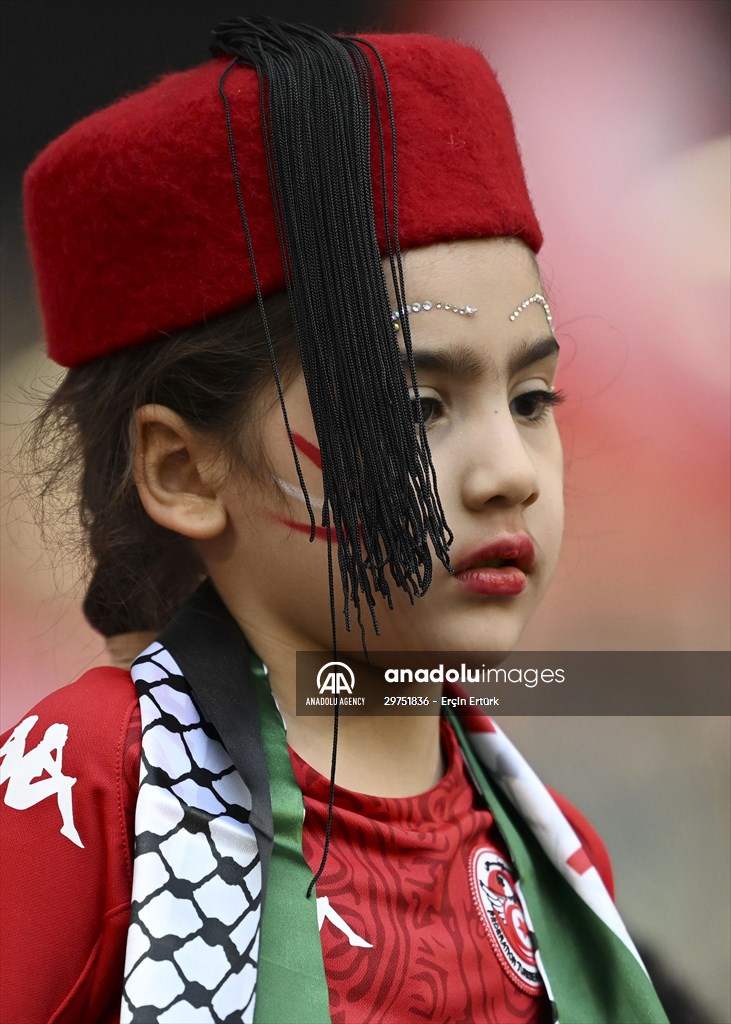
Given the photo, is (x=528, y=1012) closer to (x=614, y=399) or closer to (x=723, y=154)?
(x=614, y=399)

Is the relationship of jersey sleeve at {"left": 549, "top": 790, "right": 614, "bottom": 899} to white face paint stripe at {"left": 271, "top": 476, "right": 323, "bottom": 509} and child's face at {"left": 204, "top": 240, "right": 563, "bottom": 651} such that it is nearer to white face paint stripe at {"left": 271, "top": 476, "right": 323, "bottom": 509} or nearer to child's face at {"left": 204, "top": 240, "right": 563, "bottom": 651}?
child's face at {"left": 204, "top": 240, "right": 563, "bottom": 651}

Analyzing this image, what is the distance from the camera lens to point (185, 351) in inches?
38.5

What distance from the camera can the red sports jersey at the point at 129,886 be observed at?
2.64 feet

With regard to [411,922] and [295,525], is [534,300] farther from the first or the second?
[411,922]

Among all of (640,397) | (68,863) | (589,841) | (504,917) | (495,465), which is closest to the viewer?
(68,863)

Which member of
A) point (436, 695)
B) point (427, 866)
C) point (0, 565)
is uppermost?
point (0, 565)

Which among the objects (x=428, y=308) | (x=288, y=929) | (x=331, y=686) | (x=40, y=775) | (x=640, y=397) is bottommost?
(x=288, y=929)

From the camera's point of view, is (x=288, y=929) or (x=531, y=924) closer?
(x=288, y=929)

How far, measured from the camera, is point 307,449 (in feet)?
3.10

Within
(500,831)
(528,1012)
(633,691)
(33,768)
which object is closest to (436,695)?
(500,831)

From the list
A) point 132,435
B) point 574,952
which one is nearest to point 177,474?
point 132,435

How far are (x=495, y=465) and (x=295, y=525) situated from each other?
0.58 feet

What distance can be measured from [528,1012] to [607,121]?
1.15m

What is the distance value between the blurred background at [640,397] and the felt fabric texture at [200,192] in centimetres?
54
